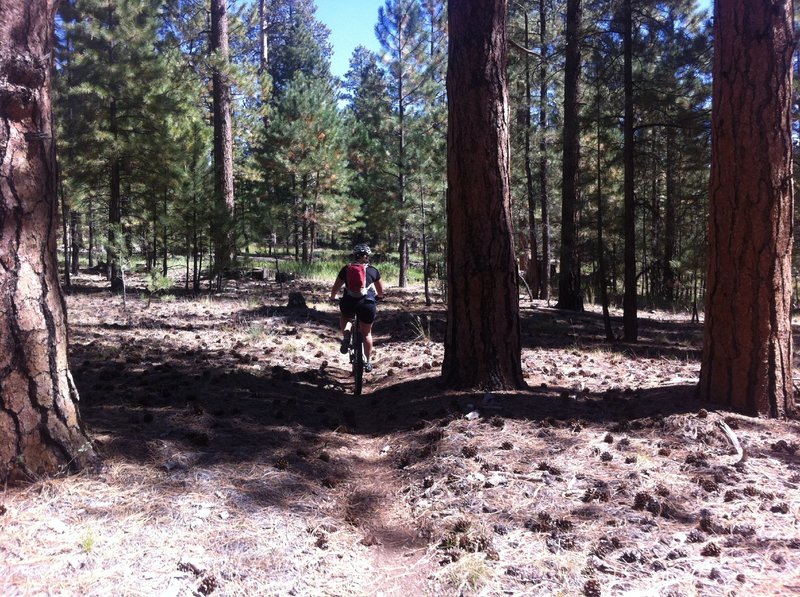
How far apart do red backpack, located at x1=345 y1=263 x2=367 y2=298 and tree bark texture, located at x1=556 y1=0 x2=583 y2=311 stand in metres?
6.00

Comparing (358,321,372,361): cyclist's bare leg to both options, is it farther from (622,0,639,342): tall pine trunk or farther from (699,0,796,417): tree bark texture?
(622,0,639,342): tall pine trunk

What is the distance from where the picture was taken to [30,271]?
11.0 ft

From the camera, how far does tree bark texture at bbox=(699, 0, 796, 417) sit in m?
4.71

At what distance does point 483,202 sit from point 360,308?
7.39ft

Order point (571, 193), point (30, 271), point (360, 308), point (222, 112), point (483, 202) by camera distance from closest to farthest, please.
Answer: point (30, 271) < point (483, 202) < point (360, 308) < point (571, 193) < point (222, 112)

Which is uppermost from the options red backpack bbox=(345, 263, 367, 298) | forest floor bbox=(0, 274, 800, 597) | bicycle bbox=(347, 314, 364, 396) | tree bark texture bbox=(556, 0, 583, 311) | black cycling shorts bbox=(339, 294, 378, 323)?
tree bark texture bbox=(556, 0, 583, 311)

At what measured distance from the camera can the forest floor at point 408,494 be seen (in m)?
2.83

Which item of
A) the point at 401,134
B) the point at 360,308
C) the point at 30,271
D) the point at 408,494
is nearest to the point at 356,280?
the point at 360,308

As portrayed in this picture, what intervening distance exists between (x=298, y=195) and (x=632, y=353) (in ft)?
69.8

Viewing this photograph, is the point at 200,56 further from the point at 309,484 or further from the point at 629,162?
the point at 309,484

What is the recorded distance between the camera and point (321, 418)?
5.67 metres

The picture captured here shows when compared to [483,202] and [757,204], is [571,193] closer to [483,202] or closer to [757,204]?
[483,202]

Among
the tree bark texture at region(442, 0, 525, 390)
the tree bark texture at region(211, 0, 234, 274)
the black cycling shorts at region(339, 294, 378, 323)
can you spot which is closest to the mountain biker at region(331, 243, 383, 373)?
the black cycling shorts at region(339, 294, 378, 323)

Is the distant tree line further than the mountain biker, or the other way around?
the distant tree line
